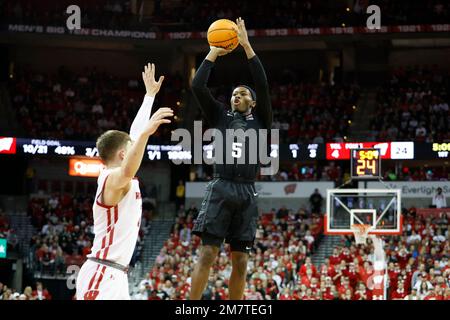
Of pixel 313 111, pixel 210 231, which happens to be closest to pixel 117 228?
pixel 210 231

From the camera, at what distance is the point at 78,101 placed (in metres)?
36.4

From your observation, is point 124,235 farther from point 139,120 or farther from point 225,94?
point 225,94

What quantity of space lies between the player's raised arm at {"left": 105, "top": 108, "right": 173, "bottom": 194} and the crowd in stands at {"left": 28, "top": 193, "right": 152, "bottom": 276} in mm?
21259

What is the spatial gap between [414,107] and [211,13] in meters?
10.4

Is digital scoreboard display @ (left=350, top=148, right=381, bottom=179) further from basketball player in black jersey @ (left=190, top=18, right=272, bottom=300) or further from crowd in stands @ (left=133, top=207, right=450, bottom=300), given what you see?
basketball player in black jersey @ (left=190, top=18, right=272, bottom=300)

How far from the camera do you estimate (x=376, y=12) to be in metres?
35.3

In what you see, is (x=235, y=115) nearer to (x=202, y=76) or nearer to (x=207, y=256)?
(x=202, y=76)

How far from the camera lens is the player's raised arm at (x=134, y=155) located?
5871 millimetres

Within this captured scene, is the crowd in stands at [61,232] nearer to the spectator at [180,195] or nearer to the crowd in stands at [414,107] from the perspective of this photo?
the spectator at [180,195]

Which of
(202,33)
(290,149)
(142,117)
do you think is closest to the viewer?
(142,117)

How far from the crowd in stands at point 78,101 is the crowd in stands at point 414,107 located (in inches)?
352

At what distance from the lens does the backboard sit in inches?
879

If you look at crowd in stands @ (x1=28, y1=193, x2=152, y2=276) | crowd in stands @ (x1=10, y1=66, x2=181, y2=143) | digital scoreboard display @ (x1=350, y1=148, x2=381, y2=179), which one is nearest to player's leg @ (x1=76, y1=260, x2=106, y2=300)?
digital scoreboard display @ (x1=350, y1=148, x2=381, y2=179)
